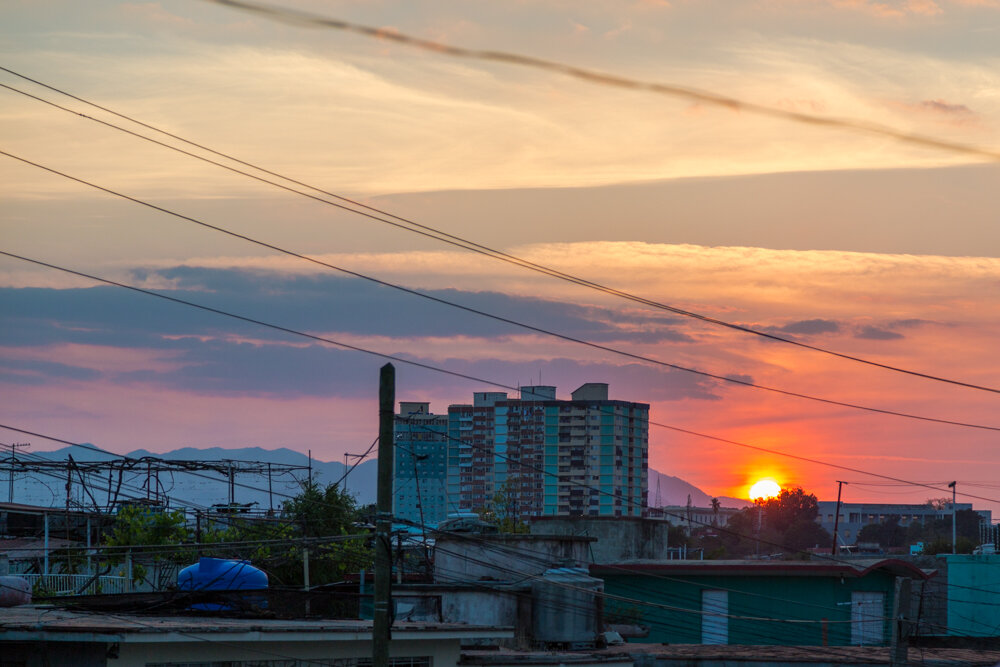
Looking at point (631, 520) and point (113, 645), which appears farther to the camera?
point (631, 520)

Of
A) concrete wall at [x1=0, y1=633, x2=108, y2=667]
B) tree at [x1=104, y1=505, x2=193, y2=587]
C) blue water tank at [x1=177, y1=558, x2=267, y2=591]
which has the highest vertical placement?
blue water tank at [x1=177, y1=558, x2=267, y2=591]

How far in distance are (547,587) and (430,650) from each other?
8.53 metres

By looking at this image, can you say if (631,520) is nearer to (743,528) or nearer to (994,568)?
(994,568)

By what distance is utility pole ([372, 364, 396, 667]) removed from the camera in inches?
834

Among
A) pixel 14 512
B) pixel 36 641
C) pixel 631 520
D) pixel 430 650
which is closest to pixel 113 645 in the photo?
pixel 36 641

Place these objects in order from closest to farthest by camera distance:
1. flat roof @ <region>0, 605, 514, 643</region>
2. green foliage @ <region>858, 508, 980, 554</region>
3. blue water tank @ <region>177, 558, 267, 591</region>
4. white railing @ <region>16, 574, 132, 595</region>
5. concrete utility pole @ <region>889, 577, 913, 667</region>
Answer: flat roof @ <region>0, 605, 514, 643</region>, blue water tank @ <region>177, 558, 267, 591</region>, concrete utility pole @ <region>889, 577, 913, 667</region>, white railing @ <region>16, 574, 132, 595</region>, green foliage @ <region>858, 508, 980, 554</region>

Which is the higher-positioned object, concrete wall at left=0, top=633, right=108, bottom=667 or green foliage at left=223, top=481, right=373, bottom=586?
concrete wall at left=0, top=633, right=108, bottom=667

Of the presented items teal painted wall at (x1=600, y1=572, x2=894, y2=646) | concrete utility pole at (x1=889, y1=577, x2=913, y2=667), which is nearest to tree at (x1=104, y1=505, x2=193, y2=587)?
teal painted wall at (x1=600, y1=572, x2=894, y2=646)

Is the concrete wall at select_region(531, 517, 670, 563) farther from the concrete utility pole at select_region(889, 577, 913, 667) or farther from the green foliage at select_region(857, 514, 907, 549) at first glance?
the green foliage at select_region(857, 514, 907, 549)

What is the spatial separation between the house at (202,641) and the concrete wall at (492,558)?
969 cm

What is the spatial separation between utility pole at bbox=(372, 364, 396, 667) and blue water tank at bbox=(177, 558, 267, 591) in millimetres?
9107

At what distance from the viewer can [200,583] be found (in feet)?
98.6

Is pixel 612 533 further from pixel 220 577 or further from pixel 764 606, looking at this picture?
pixel 220 577

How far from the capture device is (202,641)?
24141 mm
